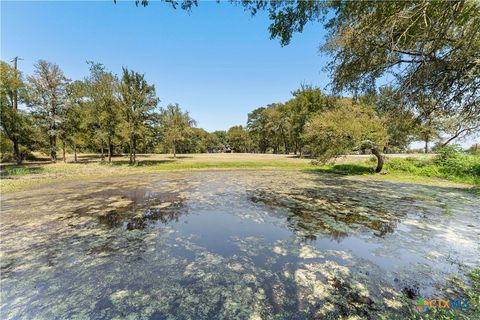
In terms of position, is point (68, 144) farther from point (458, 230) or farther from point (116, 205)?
point (458, 230)

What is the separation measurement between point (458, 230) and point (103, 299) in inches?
364

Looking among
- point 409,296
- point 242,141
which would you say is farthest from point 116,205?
point 242,141

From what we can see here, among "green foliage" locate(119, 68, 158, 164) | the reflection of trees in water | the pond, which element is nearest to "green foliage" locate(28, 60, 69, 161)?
"green foliage" locate(119, 68, 158, 164)

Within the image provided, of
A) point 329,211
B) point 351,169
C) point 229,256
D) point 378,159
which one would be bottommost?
point 229,256

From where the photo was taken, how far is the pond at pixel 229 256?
3.63m


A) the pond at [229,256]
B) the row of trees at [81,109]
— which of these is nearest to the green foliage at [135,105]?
the row of trees at [81,109]

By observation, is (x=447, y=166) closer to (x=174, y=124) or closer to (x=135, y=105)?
(x=135, y=105)

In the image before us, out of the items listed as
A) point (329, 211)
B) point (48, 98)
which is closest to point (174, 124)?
point (48, 98)

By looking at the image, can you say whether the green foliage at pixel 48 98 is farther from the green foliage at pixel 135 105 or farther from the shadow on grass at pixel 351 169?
→ the shadow on grass at pixel 351 169

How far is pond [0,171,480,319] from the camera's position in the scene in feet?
11.9

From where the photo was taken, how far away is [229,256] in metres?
5.31

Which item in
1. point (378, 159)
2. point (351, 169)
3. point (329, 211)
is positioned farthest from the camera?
point (351, 169)

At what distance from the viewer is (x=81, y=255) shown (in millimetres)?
5305

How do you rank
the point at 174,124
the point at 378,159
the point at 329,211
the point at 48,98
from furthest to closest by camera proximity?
the point at 174,124
the point at 48,98
the point at 378,159
the point at 329,211
